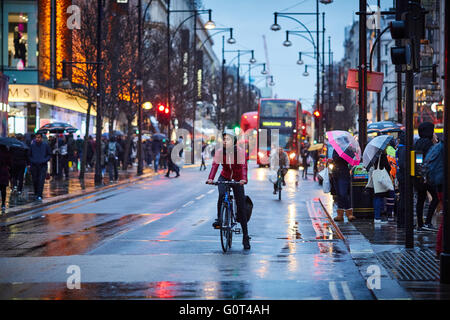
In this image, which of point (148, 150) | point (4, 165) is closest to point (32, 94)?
point (148, 150)

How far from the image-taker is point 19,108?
42.3 metres

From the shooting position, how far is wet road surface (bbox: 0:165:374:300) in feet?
28.0

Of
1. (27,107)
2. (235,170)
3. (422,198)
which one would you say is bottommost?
(422,198)

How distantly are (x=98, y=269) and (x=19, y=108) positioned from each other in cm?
3378

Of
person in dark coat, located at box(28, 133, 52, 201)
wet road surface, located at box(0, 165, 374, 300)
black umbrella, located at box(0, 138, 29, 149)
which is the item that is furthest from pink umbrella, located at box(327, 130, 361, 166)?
person in dark coat, located at box(28, 133, 52, 201)

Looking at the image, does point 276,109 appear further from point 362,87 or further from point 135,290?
point 135,290

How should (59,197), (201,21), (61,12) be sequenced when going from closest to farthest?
(59,197)
(61,12)
(201,21)

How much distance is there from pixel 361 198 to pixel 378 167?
0.98 m

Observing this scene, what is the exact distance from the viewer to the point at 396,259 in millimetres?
10609

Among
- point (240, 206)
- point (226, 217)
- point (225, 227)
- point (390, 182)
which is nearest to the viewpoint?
point (225, 227)

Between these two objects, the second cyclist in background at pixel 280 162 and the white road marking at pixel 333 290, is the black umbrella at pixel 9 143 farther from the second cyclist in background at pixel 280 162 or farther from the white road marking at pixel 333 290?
the white road marking at pixel 333 290

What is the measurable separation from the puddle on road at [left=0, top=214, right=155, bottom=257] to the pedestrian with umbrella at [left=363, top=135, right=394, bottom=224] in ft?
15.3
